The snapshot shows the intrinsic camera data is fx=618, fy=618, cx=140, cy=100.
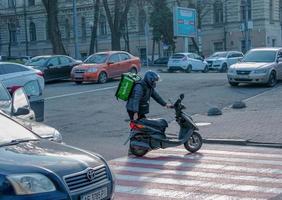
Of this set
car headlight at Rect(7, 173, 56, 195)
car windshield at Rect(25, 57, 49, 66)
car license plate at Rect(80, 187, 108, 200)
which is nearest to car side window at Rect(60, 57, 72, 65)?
car windshield at Rect(25, 57, 49, 66)

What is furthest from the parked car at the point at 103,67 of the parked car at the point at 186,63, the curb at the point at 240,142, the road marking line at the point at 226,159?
the road marking line at the point at 226,159

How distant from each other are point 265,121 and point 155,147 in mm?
5069

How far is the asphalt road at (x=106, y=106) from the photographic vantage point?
1443 cm

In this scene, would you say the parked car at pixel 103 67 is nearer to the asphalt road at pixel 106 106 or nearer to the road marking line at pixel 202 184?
the asphalt road at pixel 106 106

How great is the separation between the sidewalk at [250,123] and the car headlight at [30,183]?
8359 mm

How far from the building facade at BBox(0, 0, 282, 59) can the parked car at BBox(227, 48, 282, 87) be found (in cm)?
2830

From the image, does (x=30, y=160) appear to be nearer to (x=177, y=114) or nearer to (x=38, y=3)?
(x=177, y=114)

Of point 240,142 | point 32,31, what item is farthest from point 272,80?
point 32,31

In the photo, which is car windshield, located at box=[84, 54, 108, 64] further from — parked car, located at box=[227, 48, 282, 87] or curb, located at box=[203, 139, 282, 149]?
curb, located at box=[203, 139, 282, 149]

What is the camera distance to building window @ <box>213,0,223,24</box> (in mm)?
68375

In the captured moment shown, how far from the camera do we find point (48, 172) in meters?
5.53

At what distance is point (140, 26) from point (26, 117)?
63.4 meters

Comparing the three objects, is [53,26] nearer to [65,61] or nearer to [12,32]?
[65,61]

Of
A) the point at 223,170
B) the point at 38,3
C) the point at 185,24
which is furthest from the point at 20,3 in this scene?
the point at 223,170
